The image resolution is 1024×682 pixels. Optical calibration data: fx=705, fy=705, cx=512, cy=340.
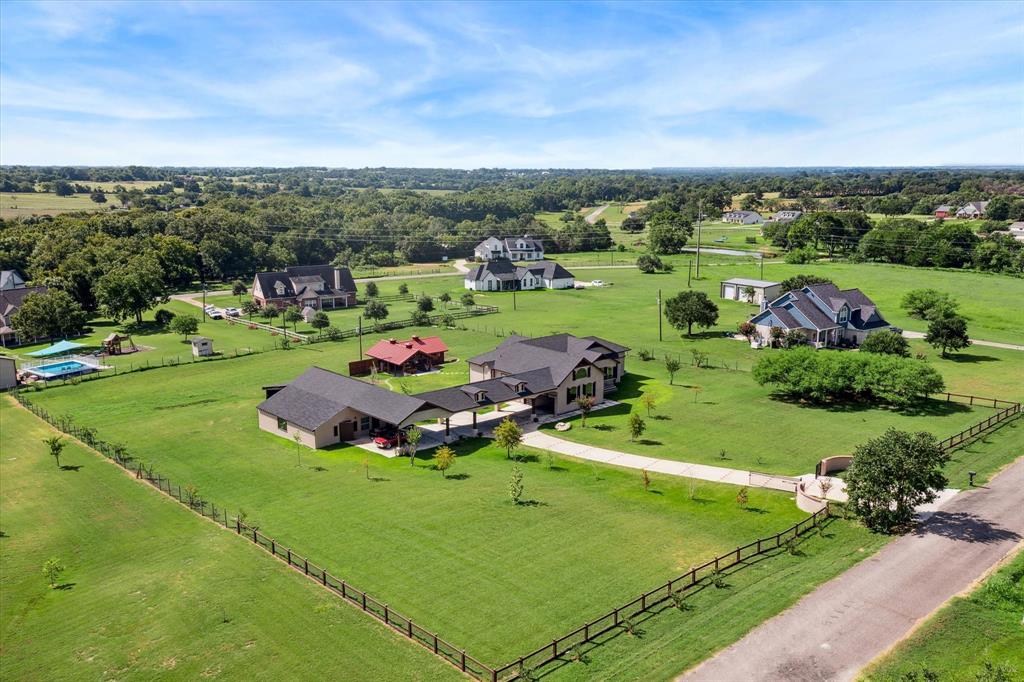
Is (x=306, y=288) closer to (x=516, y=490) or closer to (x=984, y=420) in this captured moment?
(x=516, y=490)

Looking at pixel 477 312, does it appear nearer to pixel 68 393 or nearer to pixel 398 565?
pixel 68 393

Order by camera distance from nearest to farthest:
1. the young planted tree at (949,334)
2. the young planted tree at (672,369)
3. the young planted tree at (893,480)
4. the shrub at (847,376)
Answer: the young planted tree at (893,480), the shrub at (847,376), the young planted tree at (672,369), the young planted tree at (949,334)

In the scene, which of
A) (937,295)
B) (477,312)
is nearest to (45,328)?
(477,312)

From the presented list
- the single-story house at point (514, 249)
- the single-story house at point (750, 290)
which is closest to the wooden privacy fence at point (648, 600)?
the single-story house at point (750, 290)

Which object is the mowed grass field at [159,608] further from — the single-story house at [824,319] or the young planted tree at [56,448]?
the single-story house at [824,319]

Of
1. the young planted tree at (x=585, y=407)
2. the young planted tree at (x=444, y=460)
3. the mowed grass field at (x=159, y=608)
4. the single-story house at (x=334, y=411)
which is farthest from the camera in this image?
the young planted tree at (x=585, y=407)

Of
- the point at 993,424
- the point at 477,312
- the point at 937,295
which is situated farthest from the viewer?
the point at 477,312

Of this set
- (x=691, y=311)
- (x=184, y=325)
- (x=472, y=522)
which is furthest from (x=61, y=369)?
(x=691, y=311)
